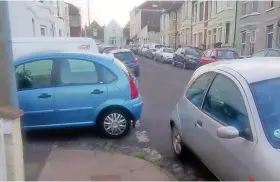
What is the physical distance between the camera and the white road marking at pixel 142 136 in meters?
5.71

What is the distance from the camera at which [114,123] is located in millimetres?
Result: 5695

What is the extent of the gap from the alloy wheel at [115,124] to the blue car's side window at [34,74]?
1255 millimetres

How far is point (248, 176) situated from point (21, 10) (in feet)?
46.2

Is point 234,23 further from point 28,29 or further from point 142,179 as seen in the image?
point 142,179

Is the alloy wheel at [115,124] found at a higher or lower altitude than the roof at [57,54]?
lower

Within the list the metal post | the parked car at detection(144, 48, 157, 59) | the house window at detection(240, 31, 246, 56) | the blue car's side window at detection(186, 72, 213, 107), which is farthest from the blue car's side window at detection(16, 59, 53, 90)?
the parked car at detection(144, 48, 157, 59)

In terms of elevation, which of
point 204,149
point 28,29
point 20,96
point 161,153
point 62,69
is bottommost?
point 161,153

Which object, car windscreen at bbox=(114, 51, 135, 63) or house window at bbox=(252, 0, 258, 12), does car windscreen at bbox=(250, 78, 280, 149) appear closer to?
car windscreen at bbox=(114, 51, 135, 63)

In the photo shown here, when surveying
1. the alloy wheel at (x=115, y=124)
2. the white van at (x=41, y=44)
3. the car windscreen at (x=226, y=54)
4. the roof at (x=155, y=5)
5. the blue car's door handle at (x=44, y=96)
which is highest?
the roof at (x=155, y=5)

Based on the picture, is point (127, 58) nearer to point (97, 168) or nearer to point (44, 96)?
point (44, 96)

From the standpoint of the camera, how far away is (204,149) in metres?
3.67

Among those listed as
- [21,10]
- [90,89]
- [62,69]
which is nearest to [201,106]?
[90,89]

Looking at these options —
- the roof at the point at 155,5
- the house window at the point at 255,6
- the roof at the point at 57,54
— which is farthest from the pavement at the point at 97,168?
the roof at the point at 155,5

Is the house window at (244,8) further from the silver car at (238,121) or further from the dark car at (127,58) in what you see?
the silver car at (238,121)
